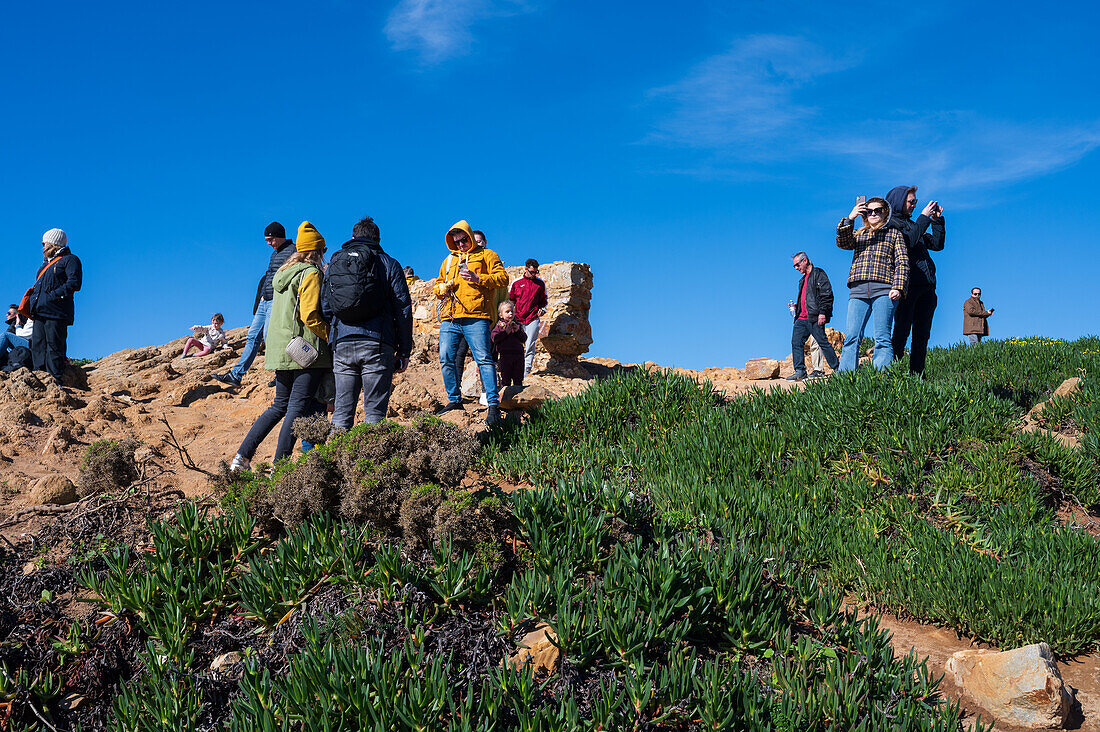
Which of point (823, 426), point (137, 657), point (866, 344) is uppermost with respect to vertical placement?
point (866, 344)

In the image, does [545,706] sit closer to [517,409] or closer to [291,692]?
[291,692]

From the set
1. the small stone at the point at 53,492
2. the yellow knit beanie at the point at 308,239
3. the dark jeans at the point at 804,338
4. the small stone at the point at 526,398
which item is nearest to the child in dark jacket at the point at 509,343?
the small stone at the point at 526,398

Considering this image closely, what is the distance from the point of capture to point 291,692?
2.56 metres

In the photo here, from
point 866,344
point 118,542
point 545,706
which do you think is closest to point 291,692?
point 545,706

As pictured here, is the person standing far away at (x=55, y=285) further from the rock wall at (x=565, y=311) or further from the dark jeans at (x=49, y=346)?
the rock wall at (x=565, y=311)

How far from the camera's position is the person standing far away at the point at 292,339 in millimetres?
5453

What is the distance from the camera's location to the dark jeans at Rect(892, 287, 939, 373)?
7203mm

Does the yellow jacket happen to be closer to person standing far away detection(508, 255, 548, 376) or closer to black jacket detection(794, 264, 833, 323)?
person standing far away detection(508, 255, 548, 376)

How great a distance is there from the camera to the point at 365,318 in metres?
5.29

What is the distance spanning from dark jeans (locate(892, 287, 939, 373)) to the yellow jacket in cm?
392

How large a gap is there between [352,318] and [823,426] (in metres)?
3.63

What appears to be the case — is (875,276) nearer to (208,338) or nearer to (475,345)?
(475,345)

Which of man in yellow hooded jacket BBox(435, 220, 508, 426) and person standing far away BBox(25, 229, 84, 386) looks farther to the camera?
person standing far away BBox(25, 229, 84, 386)

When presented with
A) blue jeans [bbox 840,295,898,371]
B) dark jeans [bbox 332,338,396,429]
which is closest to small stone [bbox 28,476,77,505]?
dark jeans [bbox 332,338,396,429]
